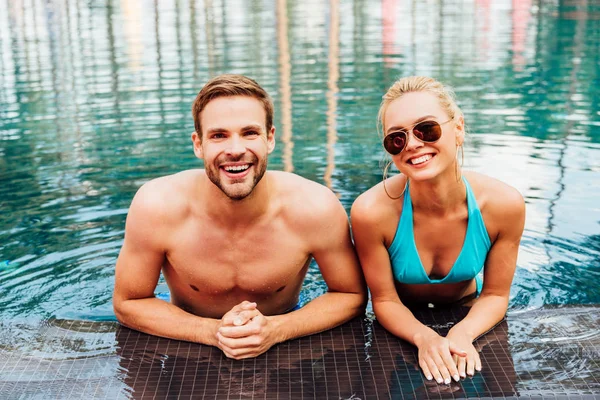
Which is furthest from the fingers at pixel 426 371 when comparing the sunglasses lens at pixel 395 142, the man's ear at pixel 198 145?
the man's ear at pixel 198 145

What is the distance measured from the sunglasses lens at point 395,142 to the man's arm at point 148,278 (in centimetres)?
102

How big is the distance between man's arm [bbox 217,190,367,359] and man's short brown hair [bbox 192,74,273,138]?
0.51 m

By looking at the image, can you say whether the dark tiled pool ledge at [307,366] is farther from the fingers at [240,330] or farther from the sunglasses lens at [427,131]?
the sunglasses lens at [427,131]

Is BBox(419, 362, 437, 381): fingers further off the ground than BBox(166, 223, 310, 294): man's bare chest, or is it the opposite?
BBox(166, 223, 310, 294): man's bare chest

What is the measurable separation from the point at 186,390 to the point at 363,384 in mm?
711

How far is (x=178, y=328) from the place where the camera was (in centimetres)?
334

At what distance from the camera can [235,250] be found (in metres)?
3.38

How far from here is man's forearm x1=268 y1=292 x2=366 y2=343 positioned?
329 cm

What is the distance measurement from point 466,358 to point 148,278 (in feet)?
4.76

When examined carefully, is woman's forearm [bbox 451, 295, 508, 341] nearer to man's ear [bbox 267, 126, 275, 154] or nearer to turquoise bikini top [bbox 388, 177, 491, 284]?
turquoise bikini top [bbox 388, 177, 491, 284]

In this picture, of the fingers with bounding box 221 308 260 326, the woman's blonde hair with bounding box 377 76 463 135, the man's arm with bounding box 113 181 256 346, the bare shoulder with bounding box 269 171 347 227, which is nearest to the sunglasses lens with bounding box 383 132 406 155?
the woman's blonde hair with bounding box 377 76 463 135

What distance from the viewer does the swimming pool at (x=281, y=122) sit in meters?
5.09

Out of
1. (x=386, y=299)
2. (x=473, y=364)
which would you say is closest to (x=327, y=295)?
(x=386, y=299)

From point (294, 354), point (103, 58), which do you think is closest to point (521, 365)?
point (294, 354)
